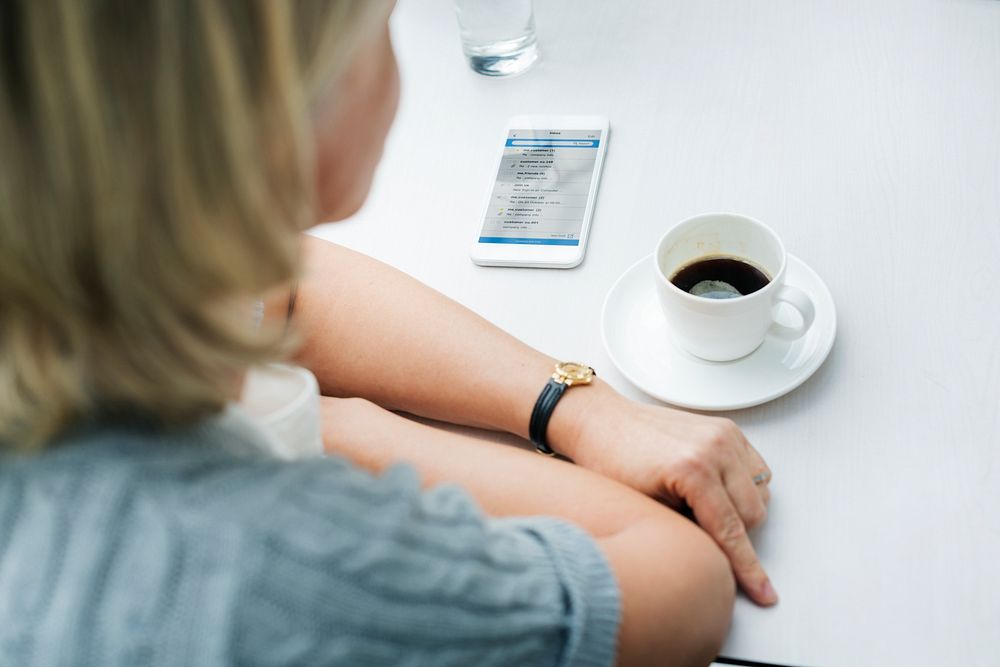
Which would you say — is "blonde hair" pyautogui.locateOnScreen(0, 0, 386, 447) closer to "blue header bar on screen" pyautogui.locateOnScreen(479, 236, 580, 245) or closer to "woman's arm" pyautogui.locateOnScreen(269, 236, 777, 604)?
"woman's arm" pyautogui.locateOnScreen(269, 236, 777, 604)

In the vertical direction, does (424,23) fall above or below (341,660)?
above

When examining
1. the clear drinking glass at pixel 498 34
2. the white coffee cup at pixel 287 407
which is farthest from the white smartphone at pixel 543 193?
the white coffee cup at pixel 287 407

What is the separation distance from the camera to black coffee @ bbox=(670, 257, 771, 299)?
78 centimetres

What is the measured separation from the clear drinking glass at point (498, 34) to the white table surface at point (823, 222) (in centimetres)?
2

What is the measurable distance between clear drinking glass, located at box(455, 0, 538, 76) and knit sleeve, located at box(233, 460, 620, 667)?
728 mm

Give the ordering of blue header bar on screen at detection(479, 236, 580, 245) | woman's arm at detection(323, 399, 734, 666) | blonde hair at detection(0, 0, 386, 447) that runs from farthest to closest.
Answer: blue header bar on screen at detection(479, 236, 580, 245) → woman's arm at detection(323, 399, 734, 666) → blonde hair at detection(0, 0, 386, 447)

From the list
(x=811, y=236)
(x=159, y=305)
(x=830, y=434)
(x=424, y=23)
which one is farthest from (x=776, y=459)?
(x=424, y=23)

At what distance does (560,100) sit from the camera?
1094 mm

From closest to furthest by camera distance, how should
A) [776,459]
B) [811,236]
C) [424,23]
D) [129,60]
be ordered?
[129,60] < [776,459] < [811,236] < [424,23]

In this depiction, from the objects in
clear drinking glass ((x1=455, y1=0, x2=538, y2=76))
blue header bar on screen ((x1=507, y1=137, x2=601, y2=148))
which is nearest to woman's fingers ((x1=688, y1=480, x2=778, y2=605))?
blue header bar on screen ((x1=507, y1=137, x2=601, y2=148))

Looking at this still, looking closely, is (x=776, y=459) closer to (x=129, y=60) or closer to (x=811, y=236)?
(x=811, y=236)

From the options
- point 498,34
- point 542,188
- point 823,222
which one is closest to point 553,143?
point 542,188

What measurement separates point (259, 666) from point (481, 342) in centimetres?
41

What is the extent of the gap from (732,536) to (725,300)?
0.18 meters
